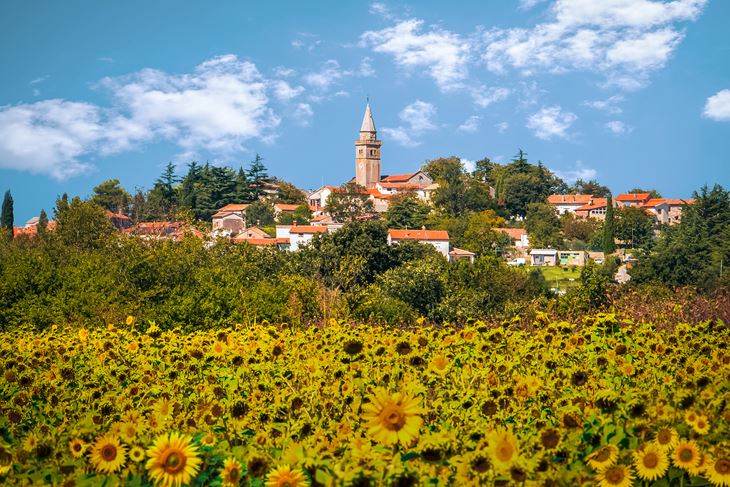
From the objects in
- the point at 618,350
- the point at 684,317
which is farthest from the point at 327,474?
the point at 684,317

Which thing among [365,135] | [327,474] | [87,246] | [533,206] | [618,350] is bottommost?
[327,474]

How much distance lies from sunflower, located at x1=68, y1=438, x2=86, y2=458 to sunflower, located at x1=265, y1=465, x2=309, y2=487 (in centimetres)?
88

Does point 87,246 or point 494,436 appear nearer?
point 494,436

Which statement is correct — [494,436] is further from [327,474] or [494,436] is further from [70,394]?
[70,394]

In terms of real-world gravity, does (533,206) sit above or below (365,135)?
below

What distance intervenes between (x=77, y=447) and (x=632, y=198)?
103308 millimetres

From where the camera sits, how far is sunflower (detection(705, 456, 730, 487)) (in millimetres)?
3066

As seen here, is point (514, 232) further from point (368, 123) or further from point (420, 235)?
point (368, 123)

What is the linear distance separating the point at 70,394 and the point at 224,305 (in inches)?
345

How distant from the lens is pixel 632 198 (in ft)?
333

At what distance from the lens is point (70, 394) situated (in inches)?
200

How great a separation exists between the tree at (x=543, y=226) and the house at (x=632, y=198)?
18.6m

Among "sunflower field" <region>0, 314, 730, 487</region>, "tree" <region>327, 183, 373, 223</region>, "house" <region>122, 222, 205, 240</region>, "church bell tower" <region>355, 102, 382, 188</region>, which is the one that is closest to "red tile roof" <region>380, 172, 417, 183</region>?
"church bell tower" <region>355, 102, 382, 188</region>

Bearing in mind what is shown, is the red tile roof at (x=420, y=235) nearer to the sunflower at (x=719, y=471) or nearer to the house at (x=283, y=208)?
the house at (x=283, y=208)
